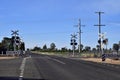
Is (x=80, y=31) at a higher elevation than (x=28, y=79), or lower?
higher

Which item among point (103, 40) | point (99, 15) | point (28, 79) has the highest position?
point (99, 15)

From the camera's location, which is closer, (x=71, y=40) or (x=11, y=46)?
(x=71, y=40)

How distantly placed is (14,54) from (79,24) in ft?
86.7

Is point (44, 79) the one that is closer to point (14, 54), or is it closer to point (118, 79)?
point (118, 79)

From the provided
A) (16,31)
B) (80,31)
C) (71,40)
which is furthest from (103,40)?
(71,40)

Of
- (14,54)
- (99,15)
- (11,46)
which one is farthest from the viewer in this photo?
(11,46)

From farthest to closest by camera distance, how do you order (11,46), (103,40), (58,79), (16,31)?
1. (11,46)
2. (16,31)
3. (103,40)
4. (58,79)

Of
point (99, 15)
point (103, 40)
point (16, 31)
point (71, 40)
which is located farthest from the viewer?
point (71, 40)

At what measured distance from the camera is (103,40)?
2992 inches

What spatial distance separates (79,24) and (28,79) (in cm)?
9850

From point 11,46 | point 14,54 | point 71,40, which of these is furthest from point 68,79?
point 11,46

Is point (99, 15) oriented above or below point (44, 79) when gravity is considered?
above

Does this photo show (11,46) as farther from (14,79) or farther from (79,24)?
(14,79)

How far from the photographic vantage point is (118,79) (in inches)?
913
